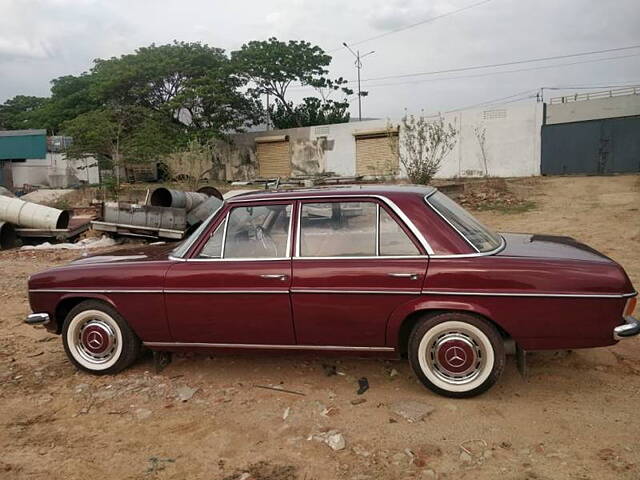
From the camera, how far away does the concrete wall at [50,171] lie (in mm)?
32875

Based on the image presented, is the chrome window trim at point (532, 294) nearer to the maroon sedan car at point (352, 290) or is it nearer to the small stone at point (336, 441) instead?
the maroon sedan car at point (352, 290)

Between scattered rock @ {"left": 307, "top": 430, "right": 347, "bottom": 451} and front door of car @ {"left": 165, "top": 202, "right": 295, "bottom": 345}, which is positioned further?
front door of car @ {"left": 165, "top": 202, "right": 295, "bottom": 345}

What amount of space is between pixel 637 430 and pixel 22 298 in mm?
7136

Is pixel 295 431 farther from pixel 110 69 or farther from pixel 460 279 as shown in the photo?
pixel 110 69

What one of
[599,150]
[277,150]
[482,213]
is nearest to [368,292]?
[482,213]

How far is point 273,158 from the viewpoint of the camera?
102ft

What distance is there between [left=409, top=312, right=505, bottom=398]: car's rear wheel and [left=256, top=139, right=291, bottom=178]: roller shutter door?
2705 centimetres

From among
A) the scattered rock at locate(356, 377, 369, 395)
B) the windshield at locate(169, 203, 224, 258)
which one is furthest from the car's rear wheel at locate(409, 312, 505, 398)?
the windshield at locate(169, 203, 224, 258)

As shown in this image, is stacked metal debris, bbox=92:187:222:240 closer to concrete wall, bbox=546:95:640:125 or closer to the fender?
the fender

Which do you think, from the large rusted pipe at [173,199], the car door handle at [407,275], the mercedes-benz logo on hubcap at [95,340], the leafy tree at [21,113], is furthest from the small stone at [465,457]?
the leafy tree at [21,113]

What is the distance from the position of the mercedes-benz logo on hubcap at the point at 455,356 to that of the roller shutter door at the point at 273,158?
88.9ft

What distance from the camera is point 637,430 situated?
309cm

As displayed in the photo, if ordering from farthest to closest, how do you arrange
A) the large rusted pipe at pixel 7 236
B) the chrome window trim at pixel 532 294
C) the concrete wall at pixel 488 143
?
the concrete wall at pixel 488 143, the large rusted pipe at pixel 7 236, the chrome window trim at pixel 532 294

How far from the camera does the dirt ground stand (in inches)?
114
